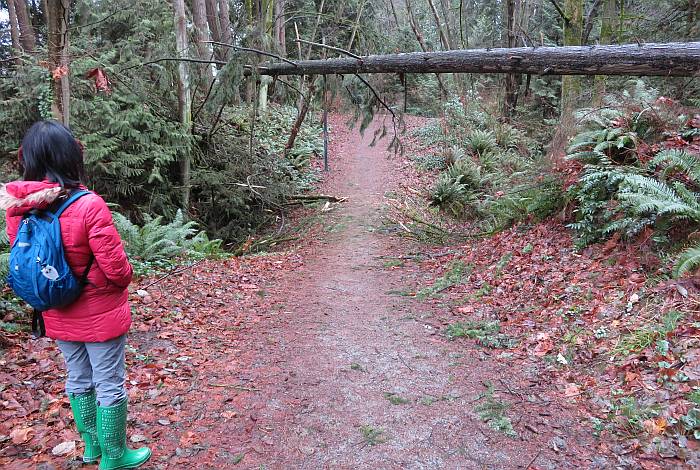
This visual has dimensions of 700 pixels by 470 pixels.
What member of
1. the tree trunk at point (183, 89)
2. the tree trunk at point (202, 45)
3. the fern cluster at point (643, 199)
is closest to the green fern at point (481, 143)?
the tree trunk at point (202, 45)

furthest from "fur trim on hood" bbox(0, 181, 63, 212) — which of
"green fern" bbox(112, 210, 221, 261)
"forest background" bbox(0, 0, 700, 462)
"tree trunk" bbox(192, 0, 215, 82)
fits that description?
"tree trunk" bbox(192, 0, 215, 82)

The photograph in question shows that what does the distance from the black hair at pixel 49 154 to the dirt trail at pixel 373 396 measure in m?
2.21

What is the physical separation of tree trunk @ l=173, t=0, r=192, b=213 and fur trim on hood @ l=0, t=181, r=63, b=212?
371 inches

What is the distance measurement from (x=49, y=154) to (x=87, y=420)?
1.67 meters

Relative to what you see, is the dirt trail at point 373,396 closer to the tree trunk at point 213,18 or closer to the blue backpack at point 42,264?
the blue backpack at point 42,264

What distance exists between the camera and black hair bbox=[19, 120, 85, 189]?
2646 millimetres

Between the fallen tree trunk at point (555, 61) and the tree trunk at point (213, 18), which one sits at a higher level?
the tree trunk at point (213, 18)

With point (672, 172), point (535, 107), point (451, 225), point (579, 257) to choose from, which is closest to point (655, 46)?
point (672, 172)

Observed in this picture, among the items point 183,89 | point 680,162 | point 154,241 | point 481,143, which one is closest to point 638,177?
point 680,162

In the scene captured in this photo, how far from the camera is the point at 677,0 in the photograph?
42.1 ft

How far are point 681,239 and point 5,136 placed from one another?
12.5 metres

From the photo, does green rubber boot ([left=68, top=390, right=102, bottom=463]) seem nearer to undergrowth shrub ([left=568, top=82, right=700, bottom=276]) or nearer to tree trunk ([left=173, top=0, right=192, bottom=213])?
undergrowth shrub ([left=568, top=82, right=700, bottom=276])

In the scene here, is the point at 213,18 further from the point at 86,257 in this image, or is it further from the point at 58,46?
the point at 86,257

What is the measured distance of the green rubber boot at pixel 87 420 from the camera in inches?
116
